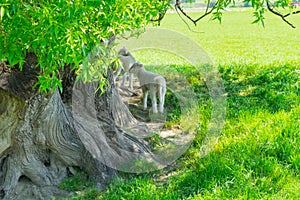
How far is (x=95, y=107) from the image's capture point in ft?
15.4

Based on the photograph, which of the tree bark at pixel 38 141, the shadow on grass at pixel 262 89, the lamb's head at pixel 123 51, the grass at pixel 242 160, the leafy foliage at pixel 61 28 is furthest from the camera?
the shadow on grass at pixel 262 89

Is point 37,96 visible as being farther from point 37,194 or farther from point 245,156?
point 245,156

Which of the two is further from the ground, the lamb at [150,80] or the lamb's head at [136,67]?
the lamb's head at [136,67]

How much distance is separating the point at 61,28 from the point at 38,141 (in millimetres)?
2045

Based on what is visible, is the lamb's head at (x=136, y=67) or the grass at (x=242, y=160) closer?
the grass at (x=242, y=160)

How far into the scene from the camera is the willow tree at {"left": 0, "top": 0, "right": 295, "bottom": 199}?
2.39 metres

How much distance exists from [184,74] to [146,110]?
5.92 feet

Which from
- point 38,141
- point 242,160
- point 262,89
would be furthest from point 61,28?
point 262,89

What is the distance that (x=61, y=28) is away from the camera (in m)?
2.30

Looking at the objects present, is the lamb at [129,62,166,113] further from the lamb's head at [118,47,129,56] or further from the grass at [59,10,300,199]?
the grass at [59,10,300,199]

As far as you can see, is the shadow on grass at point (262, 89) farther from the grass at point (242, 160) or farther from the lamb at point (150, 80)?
the lamb at point (150, 80)

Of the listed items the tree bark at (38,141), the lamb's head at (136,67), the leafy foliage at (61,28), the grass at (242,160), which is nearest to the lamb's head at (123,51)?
the lamb's head at (136,67)

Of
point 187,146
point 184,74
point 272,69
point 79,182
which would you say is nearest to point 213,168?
point 187,146

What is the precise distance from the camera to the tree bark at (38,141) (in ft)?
12.3
